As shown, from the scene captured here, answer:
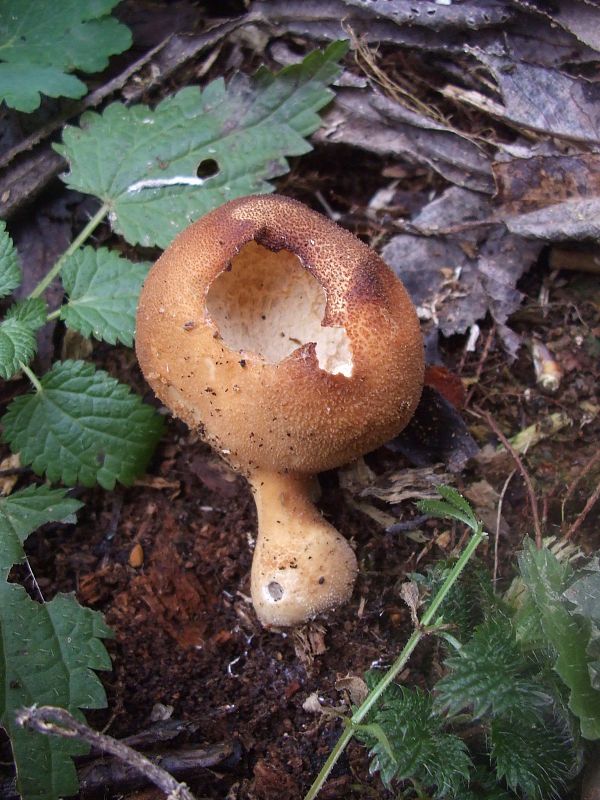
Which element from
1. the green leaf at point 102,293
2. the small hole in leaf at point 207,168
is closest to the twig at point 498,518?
the green leaf at point 102,293

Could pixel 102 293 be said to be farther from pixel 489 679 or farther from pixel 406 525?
pixel 489 679

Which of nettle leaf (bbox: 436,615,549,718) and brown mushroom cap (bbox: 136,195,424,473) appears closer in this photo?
nettle leaf (bbox: 436,615,549,718)

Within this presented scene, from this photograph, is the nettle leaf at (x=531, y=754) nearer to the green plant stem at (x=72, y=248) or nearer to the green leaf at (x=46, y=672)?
the green leaf at (x=46, y=672)

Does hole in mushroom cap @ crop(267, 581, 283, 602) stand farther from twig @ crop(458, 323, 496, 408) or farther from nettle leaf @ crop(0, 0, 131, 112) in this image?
nettle leaf @ crop(0, 0, 131, 112)

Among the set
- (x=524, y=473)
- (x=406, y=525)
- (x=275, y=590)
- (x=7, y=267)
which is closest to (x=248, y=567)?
(x=275, y=590)

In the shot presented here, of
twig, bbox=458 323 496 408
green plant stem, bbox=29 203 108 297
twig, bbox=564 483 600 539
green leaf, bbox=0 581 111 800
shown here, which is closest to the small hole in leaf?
green plant stem, bbox=29 203 108 297

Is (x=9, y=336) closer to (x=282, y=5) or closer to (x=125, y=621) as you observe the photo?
(x=125, y=621)

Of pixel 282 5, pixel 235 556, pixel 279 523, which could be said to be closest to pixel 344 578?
pixel 279 523
